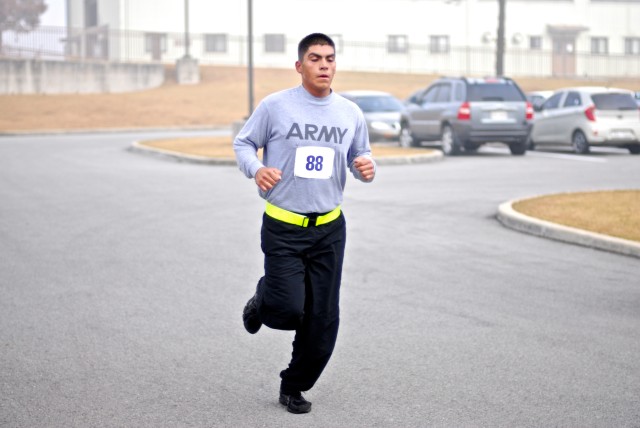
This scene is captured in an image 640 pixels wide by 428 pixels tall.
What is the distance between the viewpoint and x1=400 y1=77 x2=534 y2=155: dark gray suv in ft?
80.5

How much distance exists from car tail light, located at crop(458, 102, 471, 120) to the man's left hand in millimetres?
19330

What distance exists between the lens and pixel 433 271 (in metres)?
9.89

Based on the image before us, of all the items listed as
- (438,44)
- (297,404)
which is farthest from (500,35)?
(438,44)

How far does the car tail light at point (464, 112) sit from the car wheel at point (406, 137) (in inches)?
108

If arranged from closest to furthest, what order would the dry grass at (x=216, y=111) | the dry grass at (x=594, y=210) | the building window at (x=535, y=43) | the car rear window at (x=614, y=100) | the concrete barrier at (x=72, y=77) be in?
the dry grass at (x=594, y=210)
the dry grass at (x=216, y=111)
the car rear window at (x=614, y=100)
the concrete barrier at (x=72, y=77)
the building window at (x=535, y=43)

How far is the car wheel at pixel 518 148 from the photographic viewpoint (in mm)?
24984

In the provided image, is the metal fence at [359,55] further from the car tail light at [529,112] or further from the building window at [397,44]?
the car tail light at [529,112]

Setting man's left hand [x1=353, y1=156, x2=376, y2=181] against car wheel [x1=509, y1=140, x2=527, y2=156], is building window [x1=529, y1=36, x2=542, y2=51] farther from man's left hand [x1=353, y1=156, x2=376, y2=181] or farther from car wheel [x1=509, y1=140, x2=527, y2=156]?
man's left hand [x1=353, y1=156, x2=376, y2=181]

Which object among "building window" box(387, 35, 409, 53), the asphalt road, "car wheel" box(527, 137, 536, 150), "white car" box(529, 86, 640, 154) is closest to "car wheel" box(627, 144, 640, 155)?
"white car" box(529, 86, 640, 154)

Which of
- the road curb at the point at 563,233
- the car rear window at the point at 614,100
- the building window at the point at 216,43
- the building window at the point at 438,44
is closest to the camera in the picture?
the road curb at the point at 563,233

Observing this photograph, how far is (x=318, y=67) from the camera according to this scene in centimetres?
543

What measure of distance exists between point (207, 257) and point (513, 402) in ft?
18.0

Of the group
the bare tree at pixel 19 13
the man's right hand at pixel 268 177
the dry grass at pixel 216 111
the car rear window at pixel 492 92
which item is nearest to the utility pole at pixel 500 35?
the dry grass at pixel 216 111

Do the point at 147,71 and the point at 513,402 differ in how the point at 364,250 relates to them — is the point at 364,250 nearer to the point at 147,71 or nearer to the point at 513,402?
the point at 513,402
